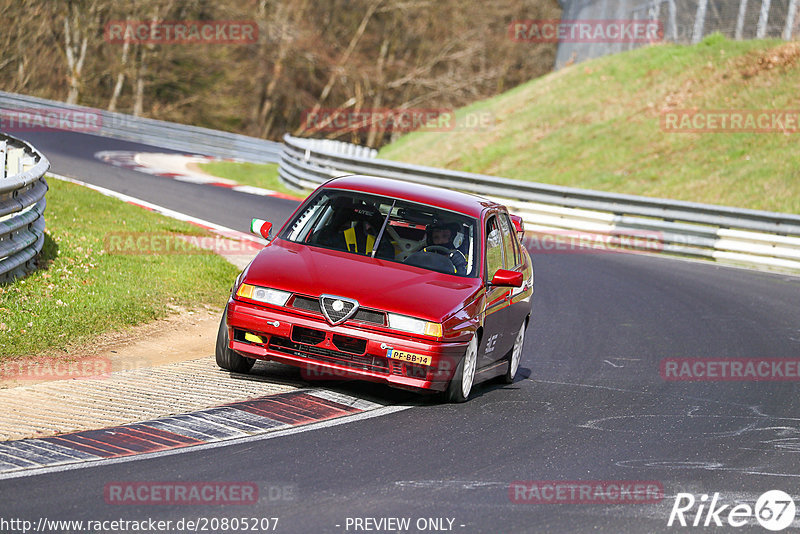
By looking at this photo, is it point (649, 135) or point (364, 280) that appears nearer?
point (364, 280)

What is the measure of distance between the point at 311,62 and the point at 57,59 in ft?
39.8

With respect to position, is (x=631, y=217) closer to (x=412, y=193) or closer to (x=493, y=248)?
(x=493, y=248)

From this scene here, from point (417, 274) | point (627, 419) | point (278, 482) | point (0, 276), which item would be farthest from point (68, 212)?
point (278, 482)

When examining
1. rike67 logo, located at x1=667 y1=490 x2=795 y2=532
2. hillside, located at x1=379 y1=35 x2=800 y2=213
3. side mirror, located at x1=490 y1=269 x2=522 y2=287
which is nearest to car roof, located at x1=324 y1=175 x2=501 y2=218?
side mirror, located at x1=490 y1=269 x2=522 y2=287

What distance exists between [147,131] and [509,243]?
98.2ft

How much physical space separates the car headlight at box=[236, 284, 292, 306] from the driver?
1.44m

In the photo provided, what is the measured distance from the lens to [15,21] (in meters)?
49.6

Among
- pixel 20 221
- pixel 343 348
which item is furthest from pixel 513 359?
pixel 20 221

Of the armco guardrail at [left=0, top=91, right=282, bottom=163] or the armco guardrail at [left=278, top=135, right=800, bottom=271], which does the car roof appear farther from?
the armco guardrail at [left=0, top=91, right=282, bottom=163]

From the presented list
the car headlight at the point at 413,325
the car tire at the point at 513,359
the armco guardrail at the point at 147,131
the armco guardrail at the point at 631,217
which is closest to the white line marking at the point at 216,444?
the car headlight at the point at 413,325

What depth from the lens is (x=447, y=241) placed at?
911 centimetres

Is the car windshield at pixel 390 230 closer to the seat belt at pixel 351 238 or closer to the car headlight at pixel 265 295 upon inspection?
the seat belt at pixel 351 238

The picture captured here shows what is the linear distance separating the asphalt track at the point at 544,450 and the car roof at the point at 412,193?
62.2 inches

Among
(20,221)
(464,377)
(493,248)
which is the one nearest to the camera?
(464,377)
